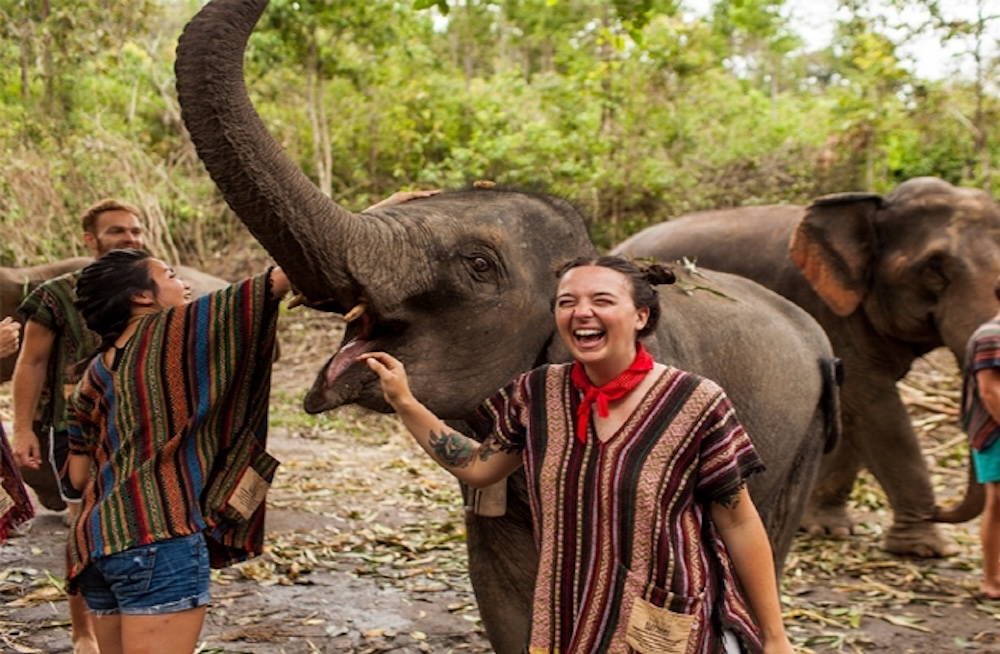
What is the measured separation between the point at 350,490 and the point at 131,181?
6.36 metres

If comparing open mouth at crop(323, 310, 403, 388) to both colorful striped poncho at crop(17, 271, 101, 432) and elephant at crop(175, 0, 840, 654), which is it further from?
colorful striped poncho at crop(17, 271, 101, 432)

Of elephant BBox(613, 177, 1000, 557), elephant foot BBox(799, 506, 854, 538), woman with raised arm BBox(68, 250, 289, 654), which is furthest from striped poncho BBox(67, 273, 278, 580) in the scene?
elephant foot BBox(799, 506, 854, 538)

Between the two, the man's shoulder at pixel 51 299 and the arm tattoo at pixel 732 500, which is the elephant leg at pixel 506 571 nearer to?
the arm tattoo at pixel 732 500

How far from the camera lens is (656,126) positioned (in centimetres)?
1374

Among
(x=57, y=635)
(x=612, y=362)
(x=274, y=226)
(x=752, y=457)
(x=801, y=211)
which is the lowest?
(x=57, y=635)

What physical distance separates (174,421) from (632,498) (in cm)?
129

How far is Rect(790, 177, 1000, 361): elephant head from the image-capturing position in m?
6.08

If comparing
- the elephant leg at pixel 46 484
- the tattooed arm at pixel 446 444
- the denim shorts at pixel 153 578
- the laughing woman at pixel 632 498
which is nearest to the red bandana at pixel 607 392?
the laughing woman at pixel 632 498

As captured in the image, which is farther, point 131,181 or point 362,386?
point 131,181

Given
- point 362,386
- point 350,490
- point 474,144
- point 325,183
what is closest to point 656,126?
point 474,144

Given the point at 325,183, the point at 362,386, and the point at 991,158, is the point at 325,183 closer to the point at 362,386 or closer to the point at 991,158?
the point at 991,158

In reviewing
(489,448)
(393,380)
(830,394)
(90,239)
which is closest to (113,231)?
(90,239)

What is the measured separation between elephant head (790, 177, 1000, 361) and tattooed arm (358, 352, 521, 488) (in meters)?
4.20

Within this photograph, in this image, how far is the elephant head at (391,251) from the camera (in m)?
2.43
